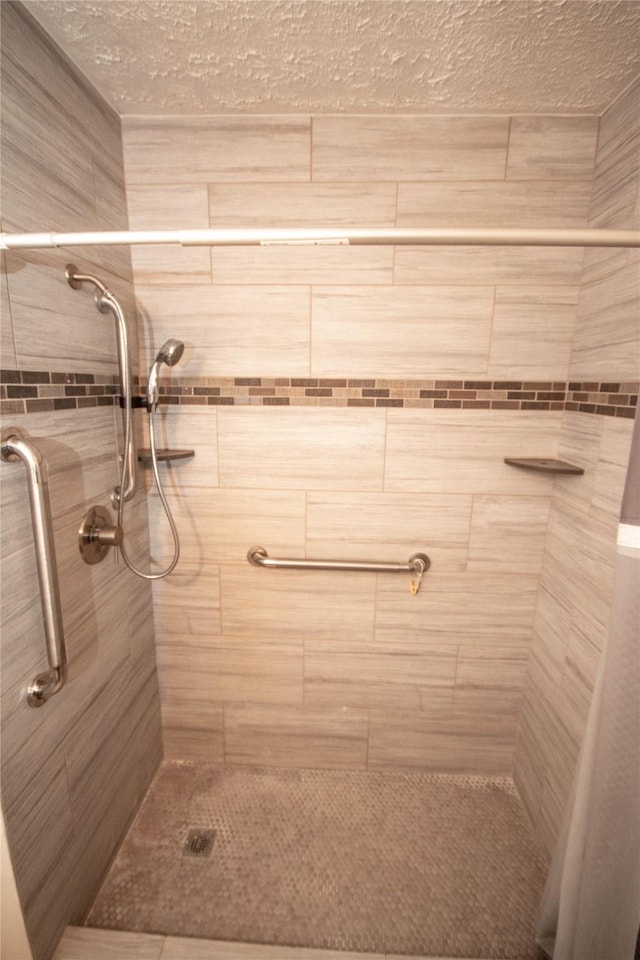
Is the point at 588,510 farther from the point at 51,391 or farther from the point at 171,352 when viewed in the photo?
the point at 51,391

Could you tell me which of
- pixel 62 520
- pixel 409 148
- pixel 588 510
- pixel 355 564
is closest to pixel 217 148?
pixel 409 148

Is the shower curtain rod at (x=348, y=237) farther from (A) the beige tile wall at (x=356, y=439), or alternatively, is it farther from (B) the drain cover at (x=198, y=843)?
(B) the drain cover at (x=198, y=843)

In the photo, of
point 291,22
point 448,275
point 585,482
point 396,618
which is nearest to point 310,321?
point 448,275

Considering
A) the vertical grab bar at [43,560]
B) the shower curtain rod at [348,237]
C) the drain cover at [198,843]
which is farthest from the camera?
the drain cover at [198,843]

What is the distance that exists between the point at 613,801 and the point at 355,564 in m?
0.86

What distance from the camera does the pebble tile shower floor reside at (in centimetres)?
112

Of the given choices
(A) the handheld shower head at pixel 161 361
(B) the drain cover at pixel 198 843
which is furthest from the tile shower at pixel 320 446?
(B) the drain cover at pixel 198 843

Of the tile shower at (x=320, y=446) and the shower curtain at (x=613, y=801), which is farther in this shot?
the tile shower at (x=320, y=446)

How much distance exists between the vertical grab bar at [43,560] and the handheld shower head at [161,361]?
409mm

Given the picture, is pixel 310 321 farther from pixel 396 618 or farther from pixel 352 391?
pixel 396 618

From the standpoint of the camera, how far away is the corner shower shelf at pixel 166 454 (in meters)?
1.32

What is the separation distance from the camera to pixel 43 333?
95 centimetres

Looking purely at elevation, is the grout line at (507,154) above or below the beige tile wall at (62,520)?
above

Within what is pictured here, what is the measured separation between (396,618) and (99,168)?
1.76 metres
